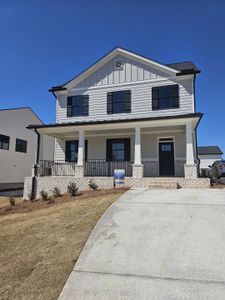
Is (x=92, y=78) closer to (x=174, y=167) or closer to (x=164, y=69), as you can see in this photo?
(x=164, y=69)

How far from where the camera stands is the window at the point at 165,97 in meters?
13.9

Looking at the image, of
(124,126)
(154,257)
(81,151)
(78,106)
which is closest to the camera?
(154,257)

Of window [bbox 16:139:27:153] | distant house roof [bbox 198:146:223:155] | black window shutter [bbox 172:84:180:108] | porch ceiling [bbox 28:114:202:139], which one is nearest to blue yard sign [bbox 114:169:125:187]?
porch ceiling [bbox 28:114:202:139]

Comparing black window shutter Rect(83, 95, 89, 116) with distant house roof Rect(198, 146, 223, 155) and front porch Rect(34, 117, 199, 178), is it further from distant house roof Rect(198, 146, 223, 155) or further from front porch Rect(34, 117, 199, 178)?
distant house roof Rect(198, 146, 223, 155)

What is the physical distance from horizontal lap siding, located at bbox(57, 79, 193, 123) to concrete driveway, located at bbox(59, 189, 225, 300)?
8.12 metres

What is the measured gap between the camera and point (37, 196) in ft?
44.2

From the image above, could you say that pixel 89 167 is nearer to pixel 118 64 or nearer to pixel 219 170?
pixel 118 64

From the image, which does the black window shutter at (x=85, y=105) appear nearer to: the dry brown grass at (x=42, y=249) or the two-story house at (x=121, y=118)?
the two-story house at (x=121, y=118)

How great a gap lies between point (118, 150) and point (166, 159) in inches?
126

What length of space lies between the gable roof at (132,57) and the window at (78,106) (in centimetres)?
107

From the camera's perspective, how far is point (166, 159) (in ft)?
47.1

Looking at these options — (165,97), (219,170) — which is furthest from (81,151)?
(219,170)

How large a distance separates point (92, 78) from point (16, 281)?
14045 millimetres

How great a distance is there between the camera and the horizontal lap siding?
45.2ft
